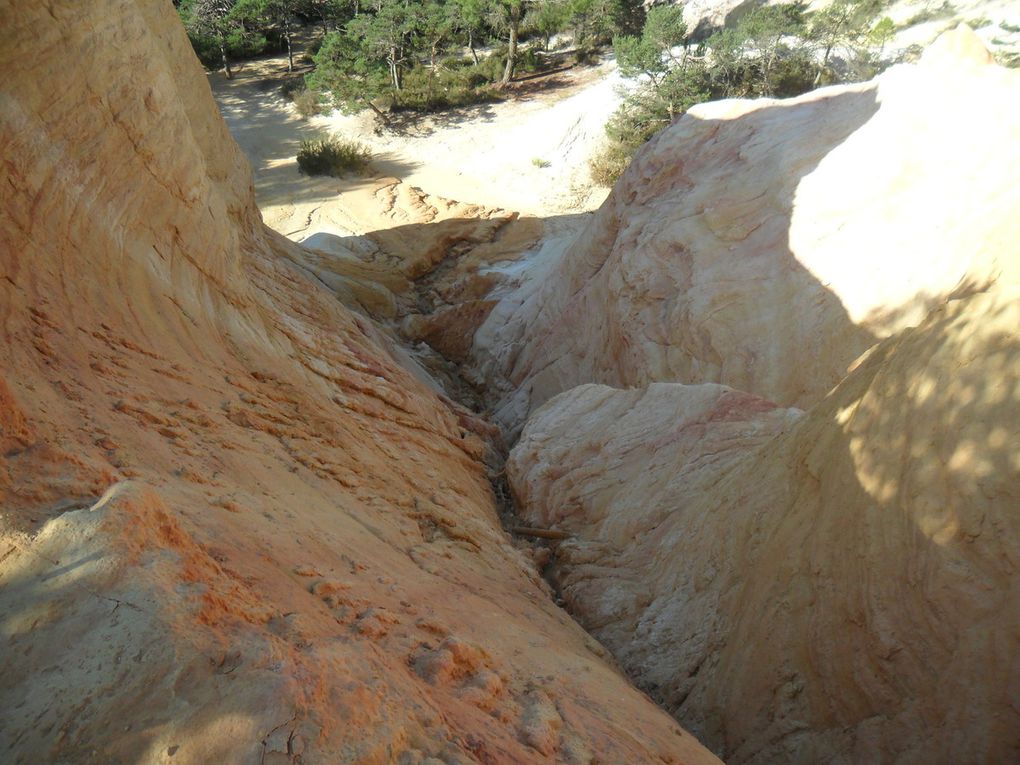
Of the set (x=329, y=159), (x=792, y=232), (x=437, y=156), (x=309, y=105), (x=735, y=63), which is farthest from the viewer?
(x=309, y=105)

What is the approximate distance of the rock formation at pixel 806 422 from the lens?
2.79 meters

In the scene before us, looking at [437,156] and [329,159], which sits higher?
[329,159]

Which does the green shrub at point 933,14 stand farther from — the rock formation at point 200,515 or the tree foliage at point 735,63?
the rock formation at point 200,515

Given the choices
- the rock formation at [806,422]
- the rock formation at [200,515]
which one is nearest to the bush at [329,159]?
the rock formation at [806,422]

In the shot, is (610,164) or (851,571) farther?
(610,164)

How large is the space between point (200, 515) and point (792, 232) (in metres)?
5.74

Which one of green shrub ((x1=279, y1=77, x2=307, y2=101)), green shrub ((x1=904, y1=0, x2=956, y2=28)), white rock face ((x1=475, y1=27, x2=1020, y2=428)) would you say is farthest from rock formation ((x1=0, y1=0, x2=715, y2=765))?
green shrub ((x1=904, y1=0, x2=956, y2=28))

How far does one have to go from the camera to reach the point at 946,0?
61.1 ft

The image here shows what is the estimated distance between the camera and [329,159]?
17.0 m

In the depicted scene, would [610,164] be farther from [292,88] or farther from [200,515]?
[200,515]

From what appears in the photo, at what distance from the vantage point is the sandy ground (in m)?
15.4

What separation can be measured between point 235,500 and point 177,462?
12.2 inches

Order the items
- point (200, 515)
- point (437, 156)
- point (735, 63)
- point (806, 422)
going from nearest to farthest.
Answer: point (200, 515), point (806, 422), point (735, 63), point (437, 156)

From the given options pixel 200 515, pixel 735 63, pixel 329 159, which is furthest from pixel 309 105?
pixel 200 515
